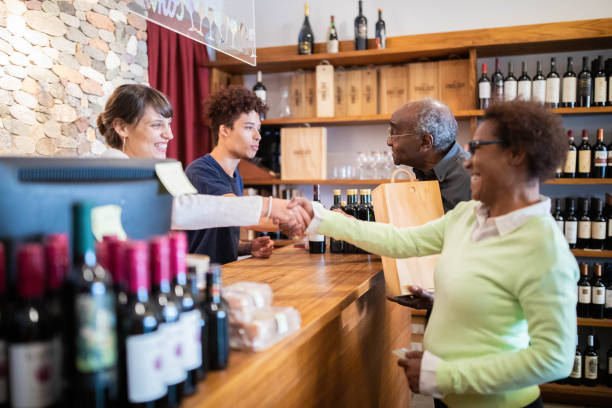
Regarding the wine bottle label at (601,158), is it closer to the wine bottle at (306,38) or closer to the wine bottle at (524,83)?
the wine bottle at (524,83)

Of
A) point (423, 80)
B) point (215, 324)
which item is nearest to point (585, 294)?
point (423, 80)

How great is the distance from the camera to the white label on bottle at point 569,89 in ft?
11.5

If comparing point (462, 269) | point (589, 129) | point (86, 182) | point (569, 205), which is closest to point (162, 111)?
point (86, 182)

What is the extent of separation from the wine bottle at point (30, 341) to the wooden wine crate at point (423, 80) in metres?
3.60

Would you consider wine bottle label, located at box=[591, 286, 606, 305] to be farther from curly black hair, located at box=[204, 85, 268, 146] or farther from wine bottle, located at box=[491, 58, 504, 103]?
curly black hair, located at box=[204, 85, 268, 146]

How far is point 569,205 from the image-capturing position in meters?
3.58

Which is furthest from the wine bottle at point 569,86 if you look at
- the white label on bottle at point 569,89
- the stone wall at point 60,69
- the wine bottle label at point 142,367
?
the wine bottle label at point 142,367

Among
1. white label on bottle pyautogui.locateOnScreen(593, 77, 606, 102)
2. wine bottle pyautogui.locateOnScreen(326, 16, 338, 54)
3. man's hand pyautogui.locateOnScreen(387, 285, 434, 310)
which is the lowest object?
man's hand pyautogui.locateOnScreen(387, 285, 434, 310)

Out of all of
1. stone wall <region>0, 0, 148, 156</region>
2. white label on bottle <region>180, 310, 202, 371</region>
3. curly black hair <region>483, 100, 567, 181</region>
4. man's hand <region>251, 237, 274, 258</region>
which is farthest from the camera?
stone wall <region>0, 0, 148, 156</region>

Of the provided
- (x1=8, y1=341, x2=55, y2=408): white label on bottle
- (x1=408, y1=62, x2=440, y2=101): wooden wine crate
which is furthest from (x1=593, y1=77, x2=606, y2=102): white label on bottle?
(x1=8, y1=341, x2=55, y2=408): white label on bottle

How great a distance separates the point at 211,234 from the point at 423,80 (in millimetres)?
2366

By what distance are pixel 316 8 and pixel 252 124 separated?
6.91ft

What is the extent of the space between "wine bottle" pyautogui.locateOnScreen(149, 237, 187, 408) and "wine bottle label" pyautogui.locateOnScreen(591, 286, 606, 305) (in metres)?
3.43

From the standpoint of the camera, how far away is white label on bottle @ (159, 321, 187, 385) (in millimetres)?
793
